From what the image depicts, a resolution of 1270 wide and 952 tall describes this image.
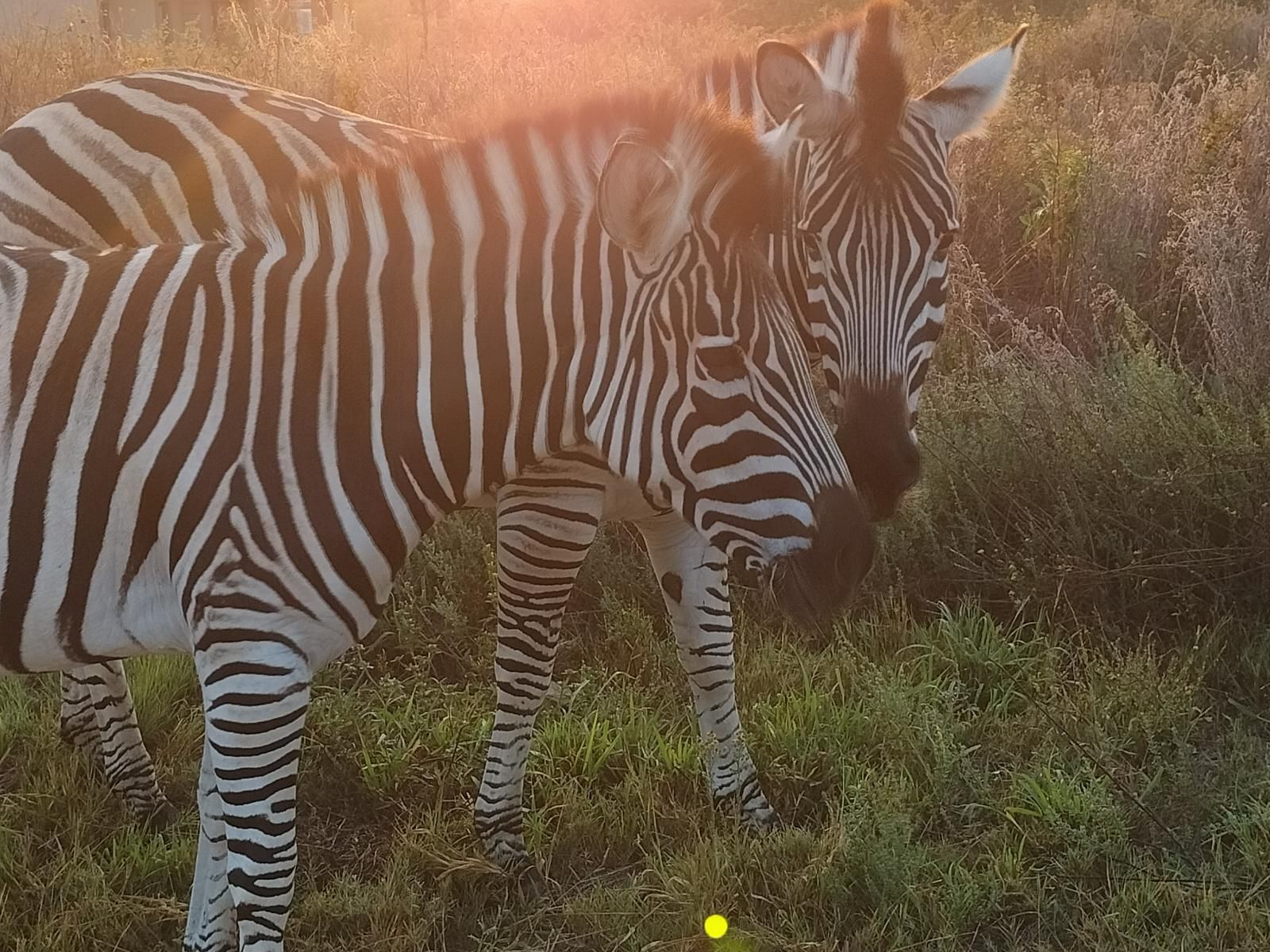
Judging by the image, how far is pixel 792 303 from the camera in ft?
9.55

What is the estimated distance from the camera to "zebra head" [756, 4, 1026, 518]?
9.18ft

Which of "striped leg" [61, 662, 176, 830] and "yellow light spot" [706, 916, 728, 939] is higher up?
"striped leg" [61, 662, 176, 830]

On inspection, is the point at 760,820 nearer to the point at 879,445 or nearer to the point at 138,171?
the point at 879,445

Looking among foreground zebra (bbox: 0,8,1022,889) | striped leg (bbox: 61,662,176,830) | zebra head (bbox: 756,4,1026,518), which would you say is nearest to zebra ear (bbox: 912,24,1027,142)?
foreground zebra (bbox: 0,8,1022,889)

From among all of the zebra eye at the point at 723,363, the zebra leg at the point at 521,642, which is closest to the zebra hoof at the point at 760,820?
the zebra leg at the point at 521,642

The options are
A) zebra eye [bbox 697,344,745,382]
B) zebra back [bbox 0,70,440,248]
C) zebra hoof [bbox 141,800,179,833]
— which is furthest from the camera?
zebra back [bbox 0,70,440,248]

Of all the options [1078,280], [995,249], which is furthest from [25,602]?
[995,249]

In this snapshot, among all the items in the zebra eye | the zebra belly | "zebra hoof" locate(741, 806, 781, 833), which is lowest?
"zebra hoof" locate(741, 806, 781, 833)

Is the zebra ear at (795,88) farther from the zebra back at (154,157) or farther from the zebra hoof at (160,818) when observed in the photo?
the zebra hoof at (160,818)

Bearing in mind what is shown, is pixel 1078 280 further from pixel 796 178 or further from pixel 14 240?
pixel 14 240

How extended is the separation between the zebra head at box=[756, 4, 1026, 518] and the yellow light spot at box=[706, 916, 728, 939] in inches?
45.5

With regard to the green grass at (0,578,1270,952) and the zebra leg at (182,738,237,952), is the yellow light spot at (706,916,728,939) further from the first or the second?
the zebra leg at (182,738,237,952)

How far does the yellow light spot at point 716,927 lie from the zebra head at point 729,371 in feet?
3.75

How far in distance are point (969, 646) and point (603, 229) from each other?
7.64ft
